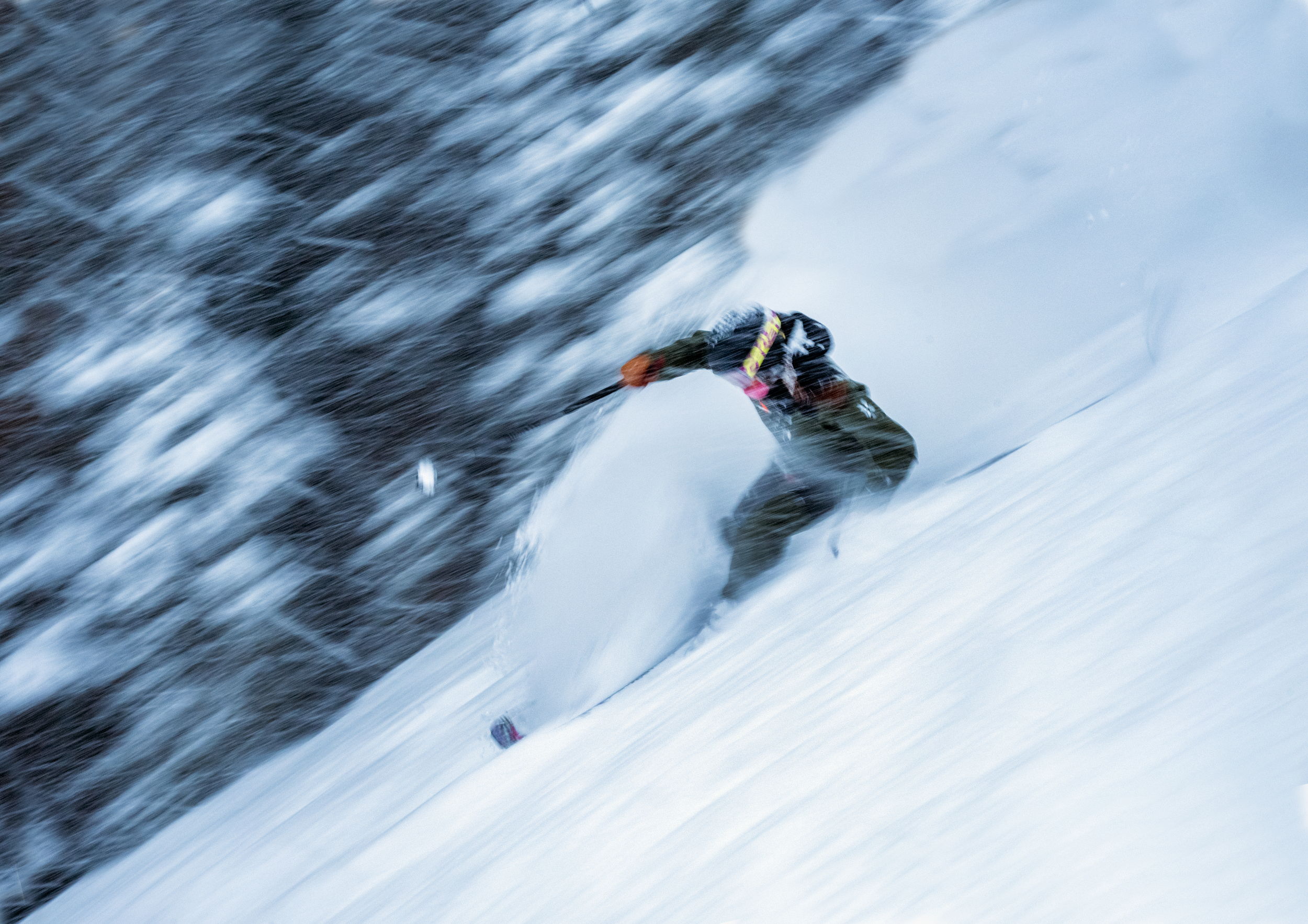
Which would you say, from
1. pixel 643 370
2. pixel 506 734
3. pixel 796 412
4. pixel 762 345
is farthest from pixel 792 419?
pixel 506 734

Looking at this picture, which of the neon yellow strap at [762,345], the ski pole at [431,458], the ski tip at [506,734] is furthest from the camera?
the ski tip at [506,734]

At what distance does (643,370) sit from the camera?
4.10 ft

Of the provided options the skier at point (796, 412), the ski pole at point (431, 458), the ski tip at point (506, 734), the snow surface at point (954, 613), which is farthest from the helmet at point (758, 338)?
the ski tip at point (506, 734)

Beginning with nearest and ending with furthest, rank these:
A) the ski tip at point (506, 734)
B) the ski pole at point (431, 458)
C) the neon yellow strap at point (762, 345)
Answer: the neon yellow strap at point (762, 345)
the ski pole at point (431, 458)
the ski tip at point (506, 734)

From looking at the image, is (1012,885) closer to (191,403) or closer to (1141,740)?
(1141,740)

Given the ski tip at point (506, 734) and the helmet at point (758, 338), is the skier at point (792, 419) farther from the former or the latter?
the ski tip at point (506, 734)

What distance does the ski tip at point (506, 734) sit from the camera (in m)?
1.53

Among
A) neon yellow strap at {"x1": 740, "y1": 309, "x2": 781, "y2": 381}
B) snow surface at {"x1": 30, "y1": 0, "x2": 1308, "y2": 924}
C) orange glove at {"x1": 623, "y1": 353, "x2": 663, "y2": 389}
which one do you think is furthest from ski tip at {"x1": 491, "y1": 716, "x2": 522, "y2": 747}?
neon yellow strap at {"x1": 740, "y1": 309, "x2": 781, "y2": 381}

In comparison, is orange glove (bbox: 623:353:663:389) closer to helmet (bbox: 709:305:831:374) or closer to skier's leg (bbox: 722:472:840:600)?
helmet (bbox: 709:305:831:374)

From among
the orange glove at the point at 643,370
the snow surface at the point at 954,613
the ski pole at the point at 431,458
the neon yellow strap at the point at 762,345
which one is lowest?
the snow surface at the point at 954,613

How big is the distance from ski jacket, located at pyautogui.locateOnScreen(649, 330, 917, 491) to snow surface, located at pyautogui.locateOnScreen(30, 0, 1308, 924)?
0.56ft

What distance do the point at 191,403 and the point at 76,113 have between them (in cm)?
79

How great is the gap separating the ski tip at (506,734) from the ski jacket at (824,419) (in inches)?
28.2

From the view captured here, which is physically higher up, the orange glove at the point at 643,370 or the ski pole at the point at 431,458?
the ski pole at the point at 431,458
